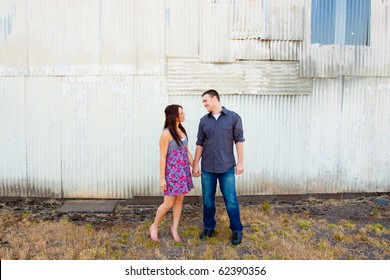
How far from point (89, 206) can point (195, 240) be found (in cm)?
257

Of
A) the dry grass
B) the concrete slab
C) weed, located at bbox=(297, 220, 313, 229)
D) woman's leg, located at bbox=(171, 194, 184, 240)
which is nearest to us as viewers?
the dry grass

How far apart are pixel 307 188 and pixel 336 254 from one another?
268 cm

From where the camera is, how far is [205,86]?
25.7ft

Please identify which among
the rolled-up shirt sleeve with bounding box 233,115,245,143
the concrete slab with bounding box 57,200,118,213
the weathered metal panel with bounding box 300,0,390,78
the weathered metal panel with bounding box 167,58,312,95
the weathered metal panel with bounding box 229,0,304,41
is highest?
the weathered metal panel with bounding box 229,0,304,41

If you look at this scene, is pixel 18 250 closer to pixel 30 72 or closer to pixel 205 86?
pixel 30 72

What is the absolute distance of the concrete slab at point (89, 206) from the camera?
7.46m

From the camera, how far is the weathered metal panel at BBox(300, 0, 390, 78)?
8008 mm

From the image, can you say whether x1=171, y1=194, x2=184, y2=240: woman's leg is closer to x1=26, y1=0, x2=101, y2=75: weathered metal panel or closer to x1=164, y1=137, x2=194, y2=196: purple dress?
x1=164, y1=137, x2=194, y2=196: purple dress

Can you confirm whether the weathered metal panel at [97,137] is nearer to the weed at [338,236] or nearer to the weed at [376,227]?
the weed at [338,236]

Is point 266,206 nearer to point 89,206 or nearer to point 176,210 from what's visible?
point 176,210

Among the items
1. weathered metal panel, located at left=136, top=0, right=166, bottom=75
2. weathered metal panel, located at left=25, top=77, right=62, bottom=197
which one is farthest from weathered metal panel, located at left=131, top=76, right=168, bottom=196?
weathered metal panel, located at left=25, top=77, right=62, bottom=197

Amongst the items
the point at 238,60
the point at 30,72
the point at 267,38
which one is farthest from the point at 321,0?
the point at 30,72

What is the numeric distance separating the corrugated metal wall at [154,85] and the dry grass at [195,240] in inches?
46.6

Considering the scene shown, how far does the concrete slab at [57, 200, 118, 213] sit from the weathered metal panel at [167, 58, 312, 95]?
2380 mm
